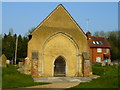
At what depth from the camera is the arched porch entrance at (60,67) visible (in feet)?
75.4

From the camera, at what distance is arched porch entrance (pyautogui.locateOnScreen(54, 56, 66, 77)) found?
75.4ft

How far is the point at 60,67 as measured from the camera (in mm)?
23328

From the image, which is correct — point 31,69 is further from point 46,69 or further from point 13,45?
point 13,45

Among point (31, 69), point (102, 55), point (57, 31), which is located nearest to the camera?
point (31, 69)

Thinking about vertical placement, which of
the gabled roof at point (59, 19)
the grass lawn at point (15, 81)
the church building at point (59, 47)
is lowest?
the grass lawn at point (15, 81)

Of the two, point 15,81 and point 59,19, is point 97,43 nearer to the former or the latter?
point 59,19

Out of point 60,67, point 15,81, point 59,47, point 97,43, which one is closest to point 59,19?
point 59,47

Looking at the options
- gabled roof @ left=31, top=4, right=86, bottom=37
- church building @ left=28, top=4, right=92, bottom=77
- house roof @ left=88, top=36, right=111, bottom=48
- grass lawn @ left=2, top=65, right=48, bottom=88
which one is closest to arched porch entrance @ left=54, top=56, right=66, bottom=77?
church building @ left=28, top=4, right=92, bottom=77

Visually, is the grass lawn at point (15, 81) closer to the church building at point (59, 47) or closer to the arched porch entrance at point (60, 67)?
the church building at point (59, 47)

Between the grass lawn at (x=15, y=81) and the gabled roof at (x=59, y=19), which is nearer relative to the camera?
the grass lawn at (x=15, y=81)

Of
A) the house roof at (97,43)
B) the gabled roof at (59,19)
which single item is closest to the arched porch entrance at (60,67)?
the gabled roof at (59,19)

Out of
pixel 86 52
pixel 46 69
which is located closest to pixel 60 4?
pixel 86 52

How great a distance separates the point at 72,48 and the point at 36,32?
19.1ft

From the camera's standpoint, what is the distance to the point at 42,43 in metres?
22.2
